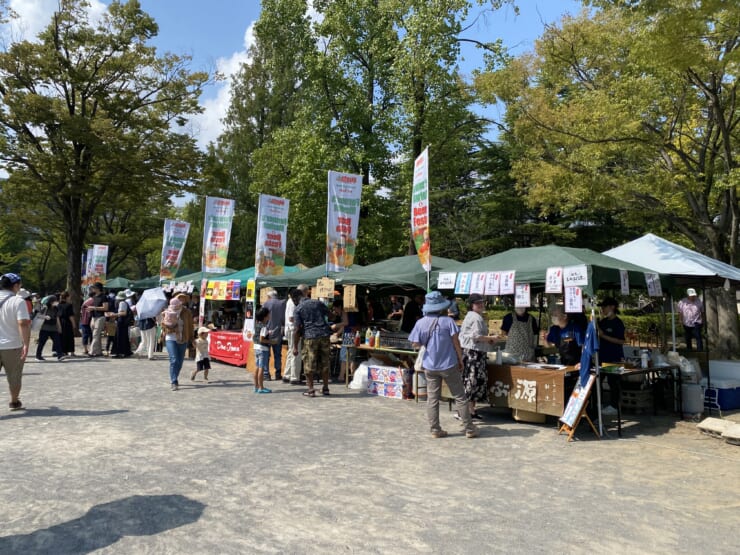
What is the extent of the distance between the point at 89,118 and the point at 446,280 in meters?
16.4

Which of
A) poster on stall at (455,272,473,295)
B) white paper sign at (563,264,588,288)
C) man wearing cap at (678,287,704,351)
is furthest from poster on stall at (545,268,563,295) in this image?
man wearing cap at (678,287,704,351)

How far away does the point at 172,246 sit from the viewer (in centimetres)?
1689

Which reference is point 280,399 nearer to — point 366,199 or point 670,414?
point 670,414

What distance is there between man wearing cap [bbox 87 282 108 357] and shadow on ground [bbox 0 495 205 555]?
10.6 metres

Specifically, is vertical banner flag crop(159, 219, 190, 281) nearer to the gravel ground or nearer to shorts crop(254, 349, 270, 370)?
shorts crop(254, 349, 270, 370)

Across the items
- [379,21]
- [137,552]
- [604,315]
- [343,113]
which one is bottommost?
[137,552]

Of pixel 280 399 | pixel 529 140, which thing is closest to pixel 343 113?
pixel 529 140

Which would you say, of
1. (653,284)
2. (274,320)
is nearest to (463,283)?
(653,284)

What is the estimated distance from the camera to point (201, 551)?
11.3ft

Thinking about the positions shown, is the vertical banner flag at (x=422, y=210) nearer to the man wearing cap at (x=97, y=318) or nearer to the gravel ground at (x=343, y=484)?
the gravel ground at (x=343, y=484)

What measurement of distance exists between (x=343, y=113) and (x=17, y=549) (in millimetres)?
18863

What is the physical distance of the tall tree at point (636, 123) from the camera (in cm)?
1099

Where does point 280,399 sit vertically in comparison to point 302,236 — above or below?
below

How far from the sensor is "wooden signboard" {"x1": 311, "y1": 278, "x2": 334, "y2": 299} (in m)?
10.2
